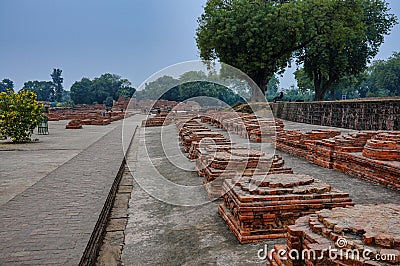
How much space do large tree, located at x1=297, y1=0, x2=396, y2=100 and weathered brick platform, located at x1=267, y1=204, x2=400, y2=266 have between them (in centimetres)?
2055

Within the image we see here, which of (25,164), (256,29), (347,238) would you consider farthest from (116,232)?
(256,29)

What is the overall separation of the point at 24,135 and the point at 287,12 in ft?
50.2

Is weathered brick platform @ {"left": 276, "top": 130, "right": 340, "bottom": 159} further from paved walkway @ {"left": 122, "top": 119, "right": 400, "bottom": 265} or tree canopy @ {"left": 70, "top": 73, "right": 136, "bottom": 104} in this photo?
tree canopy @ {"left": 70, "top": 73, "right": 136, "bottom": 104}

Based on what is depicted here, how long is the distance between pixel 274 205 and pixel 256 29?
17.7 metres

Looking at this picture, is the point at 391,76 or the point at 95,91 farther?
the point at 95,91

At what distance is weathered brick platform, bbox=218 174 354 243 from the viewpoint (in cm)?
299

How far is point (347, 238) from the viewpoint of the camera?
6.52 feet

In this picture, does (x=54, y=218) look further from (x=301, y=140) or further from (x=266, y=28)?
(x=266, y=28)

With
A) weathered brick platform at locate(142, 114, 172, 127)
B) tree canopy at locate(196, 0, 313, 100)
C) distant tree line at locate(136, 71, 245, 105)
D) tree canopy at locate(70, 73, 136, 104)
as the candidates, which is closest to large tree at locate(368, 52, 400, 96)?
distant tree line at locate(136, 71, 245, 105)

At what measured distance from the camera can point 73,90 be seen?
5412 centimetres

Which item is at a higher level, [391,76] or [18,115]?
[391,76]

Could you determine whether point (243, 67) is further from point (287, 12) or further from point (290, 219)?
point (290, 219)

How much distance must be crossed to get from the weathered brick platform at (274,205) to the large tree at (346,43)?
19.8 meters

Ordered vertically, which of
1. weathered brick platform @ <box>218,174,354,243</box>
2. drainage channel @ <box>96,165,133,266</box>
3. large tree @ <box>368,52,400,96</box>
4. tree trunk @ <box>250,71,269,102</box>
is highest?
large tree @ <box>368,52,400,96</box>
